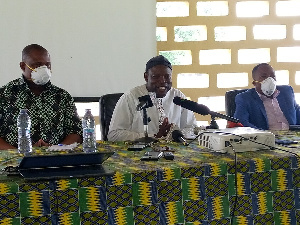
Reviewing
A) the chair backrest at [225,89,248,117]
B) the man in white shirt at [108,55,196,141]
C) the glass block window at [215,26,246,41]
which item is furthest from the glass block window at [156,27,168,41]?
the man in white shirt at [108,55,196,141]

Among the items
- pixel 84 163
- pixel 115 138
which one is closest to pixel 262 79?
pixel 115 138

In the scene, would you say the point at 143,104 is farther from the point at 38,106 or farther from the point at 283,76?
the point at 283,76

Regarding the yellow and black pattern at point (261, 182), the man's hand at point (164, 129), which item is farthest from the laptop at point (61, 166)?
the man's hand at point (164, 129)

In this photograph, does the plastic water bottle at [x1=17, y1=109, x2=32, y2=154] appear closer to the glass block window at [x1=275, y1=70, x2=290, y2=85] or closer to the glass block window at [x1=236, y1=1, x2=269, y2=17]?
the glass block window at [x1=236, y1=1, x2=269, y2=17]

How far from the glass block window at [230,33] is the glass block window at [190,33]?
0.16 metres

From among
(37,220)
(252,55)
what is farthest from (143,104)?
(252,55)

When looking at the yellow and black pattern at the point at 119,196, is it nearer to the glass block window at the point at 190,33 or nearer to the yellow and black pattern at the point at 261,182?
the yellow and black pattern at the point at 261,182

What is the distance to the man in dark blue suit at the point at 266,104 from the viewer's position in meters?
3.66

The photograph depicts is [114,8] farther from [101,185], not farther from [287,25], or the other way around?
[101,185]

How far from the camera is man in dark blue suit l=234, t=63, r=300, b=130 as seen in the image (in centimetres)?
366

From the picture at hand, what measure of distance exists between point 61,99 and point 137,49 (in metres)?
1.75

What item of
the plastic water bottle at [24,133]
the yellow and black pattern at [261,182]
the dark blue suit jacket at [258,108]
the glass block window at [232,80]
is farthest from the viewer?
the glass block window at [232,80]

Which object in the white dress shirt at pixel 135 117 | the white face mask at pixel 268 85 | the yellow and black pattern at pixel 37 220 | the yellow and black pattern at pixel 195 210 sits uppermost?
the white face mask at pixel 268 85

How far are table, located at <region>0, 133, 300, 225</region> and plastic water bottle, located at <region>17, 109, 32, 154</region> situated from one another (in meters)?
0.21
